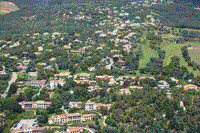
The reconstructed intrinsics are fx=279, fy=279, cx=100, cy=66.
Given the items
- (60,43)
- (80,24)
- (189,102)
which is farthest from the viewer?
(80,24)

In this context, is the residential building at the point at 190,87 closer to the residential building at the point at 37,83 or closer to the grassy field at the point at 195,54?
the grassy field at the point at 195,54

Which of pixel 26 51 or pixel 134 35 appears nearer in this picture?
pixel 26 51

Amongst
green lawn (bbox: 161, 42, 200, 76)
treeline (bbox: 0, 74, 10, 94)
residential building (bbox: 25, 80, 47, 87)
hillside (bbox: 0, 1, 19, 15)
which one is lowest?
hillside (bbox: 0, 1, 19, 15)

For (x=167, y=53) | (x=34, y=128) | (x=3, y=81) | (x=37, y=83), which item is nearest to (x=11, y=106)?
(x=34, y=128)

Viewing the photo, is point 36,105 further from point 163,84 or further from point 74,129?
point 163,84

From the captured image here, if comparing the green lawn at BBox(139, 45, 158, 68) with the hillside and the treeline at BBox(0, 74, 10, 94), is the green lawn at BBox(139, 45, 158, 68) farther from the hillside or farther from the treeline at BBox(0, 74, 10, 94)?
the hillside

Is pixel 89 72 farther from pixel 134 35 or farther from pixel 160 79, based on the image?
pixel 134 35

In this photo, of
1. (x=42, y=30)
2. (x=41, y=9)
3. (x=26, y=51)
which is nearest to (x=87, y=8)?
(x=41, y=9)

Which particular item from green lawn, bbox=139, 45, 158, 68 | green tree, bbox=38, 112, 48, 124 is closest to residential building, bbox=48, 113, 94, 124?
green tree, bbox=38, 112, 48, 124
